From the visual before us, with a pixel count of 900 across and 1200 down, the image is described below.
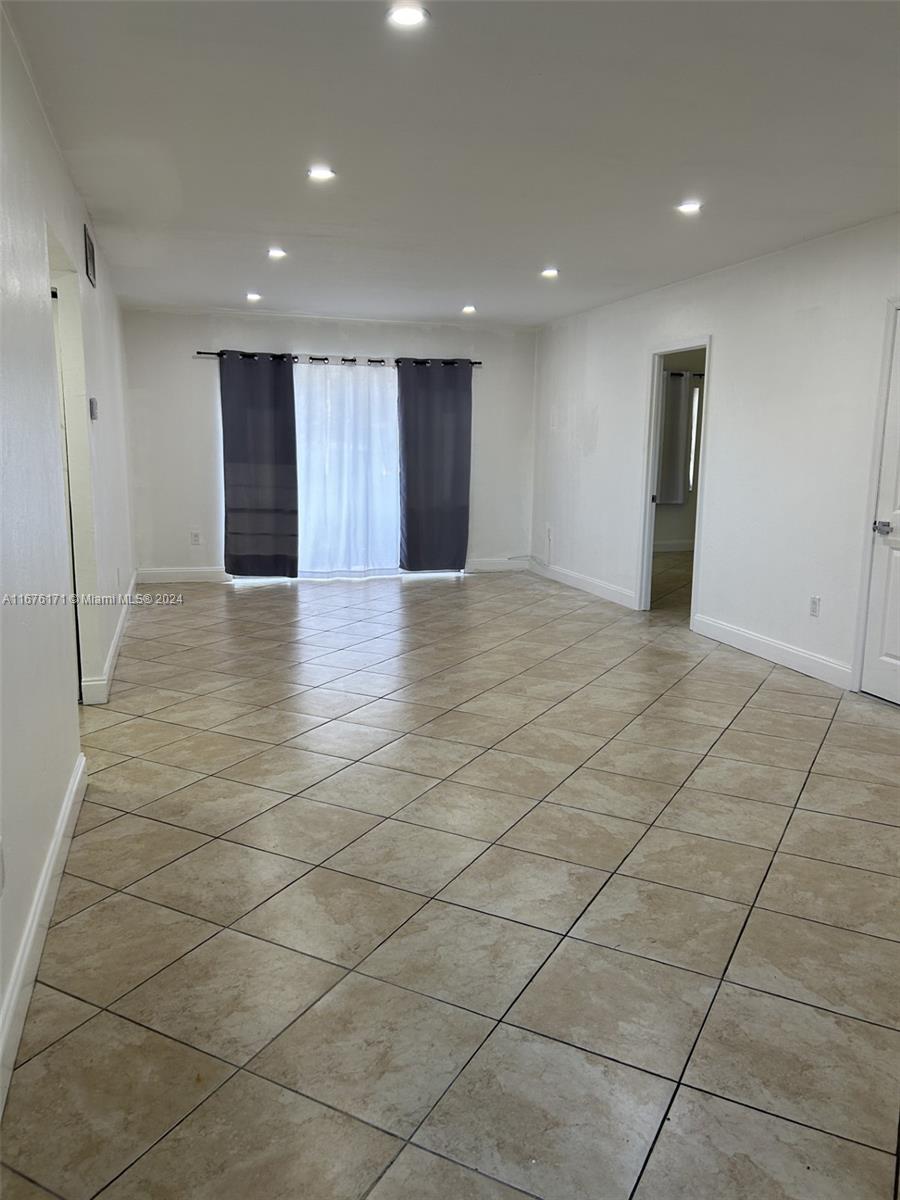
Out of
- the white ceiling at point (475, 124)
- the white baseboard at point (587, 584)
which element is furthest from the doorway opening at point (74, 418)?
the white baseboard at point (587, 584)

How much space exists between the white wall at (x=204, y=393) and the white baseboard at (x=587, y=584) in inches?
40.7

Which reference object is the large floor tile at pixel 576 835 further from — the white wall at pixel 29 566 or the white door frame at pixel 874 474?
the white door frame at pixel 874 474

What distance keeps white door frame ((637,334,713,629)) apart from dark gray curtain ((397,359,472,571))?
2187mm

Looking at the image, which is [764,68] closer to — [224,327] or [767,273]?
[767,273]

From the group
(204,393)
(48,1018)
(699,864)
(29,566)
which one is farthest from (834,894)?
(204,393)

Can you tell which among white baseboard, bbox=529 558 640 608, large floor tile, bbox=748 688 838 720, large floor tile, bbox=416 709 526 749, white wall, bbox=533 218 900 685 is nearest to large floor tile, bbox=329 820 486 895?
large floor tile, bbox=416 709 526 749

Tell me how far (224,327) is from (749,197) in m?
5.00

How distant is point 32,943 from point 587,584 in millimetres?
5901

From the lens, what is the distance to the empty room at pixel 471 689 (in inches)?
66.5

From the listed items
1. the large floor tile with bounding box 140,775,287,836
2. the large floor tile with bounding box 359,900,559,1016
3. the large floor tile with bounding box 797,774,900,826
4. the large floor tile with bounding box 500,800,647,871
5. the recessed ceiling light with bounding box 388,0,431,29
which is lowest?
the large floor tile with bounding box 359,900,559,1016

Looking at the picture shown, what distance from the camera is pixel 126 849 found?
→ 2695 mm

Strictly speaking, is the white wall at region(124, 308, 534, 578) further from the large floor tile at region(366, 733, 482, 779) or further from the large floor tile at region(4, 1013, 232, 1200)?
the large floor tile at region(4, 1013, 232, 1200)

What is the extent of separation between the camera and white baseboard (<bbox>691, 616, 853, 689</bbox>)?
181 inches

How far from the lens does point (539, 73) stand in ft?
8.55
